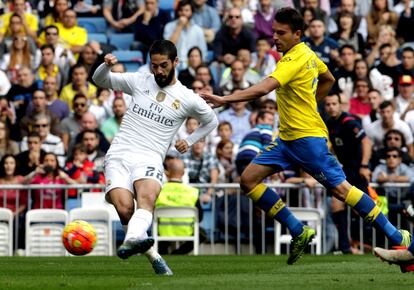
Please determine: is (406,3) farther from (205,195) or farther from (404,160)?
(205,195)

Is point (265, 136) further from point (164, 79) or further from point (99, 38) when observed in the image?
point (164, 79)

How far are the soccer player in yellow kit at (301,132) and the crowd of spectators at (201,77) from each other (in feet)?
16.7

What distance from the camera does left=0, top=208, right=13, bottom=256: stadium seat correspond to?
19.1 metres

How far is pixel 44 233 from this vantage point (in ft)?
63.3

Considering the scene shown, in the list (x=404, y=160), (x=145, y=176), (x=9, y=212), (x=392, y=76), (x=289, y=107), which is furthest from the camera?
(x=392, y=76)

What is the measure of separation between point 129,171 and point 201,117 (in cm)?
96

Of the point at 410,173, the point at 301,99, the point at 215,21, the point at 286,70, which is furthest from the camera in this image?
the point at 215,21

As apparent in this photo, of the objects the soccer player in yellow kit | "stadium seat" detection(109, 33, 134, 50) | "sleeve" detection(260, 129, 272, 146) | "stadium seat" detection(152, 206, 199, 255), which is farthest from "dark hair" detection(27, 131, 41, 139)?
the soccer player in yellow kit

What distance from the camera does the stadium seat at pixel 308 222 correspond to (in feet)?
62.6

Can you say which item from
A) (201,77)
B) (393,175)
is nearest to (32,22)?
(201,77)

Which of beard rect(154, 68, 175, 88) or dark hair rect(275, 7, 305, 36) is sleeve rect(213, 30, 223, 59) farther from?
beard rect(154, 68, 175, 88)

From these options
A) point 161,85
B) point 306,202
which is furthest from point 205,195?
point 161,85

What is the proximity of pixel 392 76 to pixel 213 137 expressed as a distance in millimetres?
4074

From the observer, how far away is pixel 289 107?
13445 millimetres
